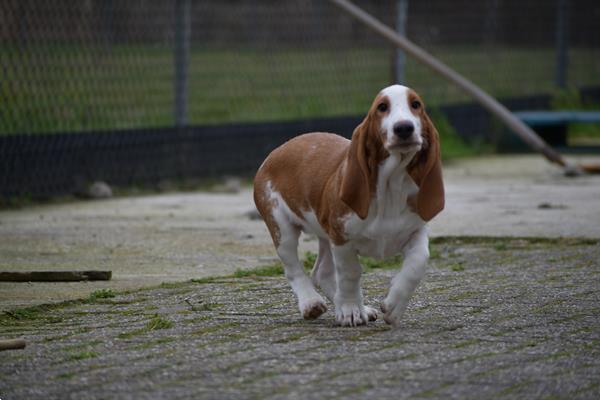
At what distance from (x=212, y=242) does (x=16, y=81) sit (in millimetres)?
2243

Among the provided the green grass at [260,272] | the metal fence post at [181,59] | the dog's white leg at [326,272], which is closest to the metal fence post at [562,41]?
the metal fence post at [181,59]

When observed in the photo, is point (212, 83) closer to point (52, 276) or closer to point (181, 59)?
point (181, 59)

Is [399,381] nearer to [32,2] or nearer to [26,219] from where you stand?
[26,219]

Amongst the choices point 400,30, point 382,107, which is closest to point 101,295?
point 382,107

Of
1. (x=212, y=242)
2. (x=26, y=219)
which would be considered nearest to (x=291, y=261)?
(x=212, y=242)

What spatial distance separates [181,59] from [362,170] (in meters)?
5.66

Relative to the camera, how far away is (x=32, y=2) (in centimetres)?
867

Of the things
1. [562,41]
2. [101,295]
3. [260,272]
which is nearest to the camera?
[101,295]

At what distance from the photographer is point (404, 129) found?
14.5 feet

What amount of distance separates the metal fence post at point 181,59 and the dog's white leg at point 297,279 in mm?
5023

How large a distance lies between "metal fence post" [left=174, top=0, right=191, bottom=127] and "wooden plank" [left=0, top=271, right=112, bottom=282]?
14.4 ft

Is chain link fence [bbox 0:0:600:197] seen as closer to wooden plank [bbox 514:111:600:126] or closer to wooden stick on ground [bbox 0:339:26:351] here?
wooden plank [bbox 514:111:600:126]

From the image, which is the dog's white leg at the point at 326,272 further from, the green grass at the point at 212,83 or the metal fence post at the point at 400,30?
the metal fence post at the point at 400,30

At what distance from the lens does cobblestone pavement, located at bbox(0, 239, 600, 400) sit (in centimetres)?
374
